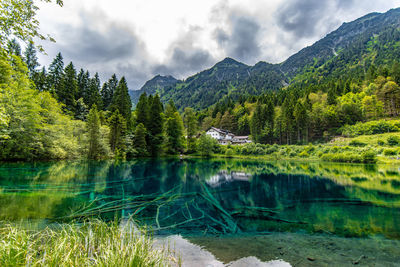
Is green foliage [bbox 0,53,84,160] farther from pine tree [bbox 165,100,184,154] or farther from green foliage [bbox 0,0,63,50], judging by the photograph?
pine tree [bbox 165,100,184,154]

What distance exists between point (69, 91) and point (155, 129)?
2372 centimetres

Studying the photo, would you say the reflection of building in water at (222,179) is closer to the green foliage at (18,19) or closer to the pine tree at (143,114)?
the green foliage at (18,19)

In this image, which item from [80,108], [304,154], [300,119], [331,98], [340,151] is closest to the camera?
[340,151]

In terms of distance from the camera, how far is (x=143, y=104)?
4275cm

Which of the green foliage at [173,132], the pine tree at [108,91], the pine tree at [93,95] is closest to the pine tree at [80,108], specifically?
the pine tree at [93,95]

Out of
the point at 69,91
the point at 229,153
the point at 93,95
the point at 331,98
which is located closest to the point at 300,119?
the point at 331,98

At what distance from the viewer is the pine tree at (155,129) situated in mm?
41906

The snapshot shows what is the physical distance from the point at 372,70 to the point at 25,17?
100 meters

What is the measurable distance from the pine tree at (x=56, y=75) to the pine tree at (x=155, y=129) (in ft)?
75.1

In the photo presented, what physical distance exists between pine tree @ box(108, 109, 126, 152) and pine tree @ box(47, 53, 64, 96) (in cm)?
1904

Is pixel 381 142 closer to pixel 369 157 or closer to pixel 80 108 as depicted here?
pixel 369 157

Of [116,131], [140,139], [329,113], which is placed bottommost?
[140,139]

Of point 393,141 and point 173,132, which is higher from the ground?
point 173,132

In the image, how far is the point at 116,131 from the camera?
35062mm
